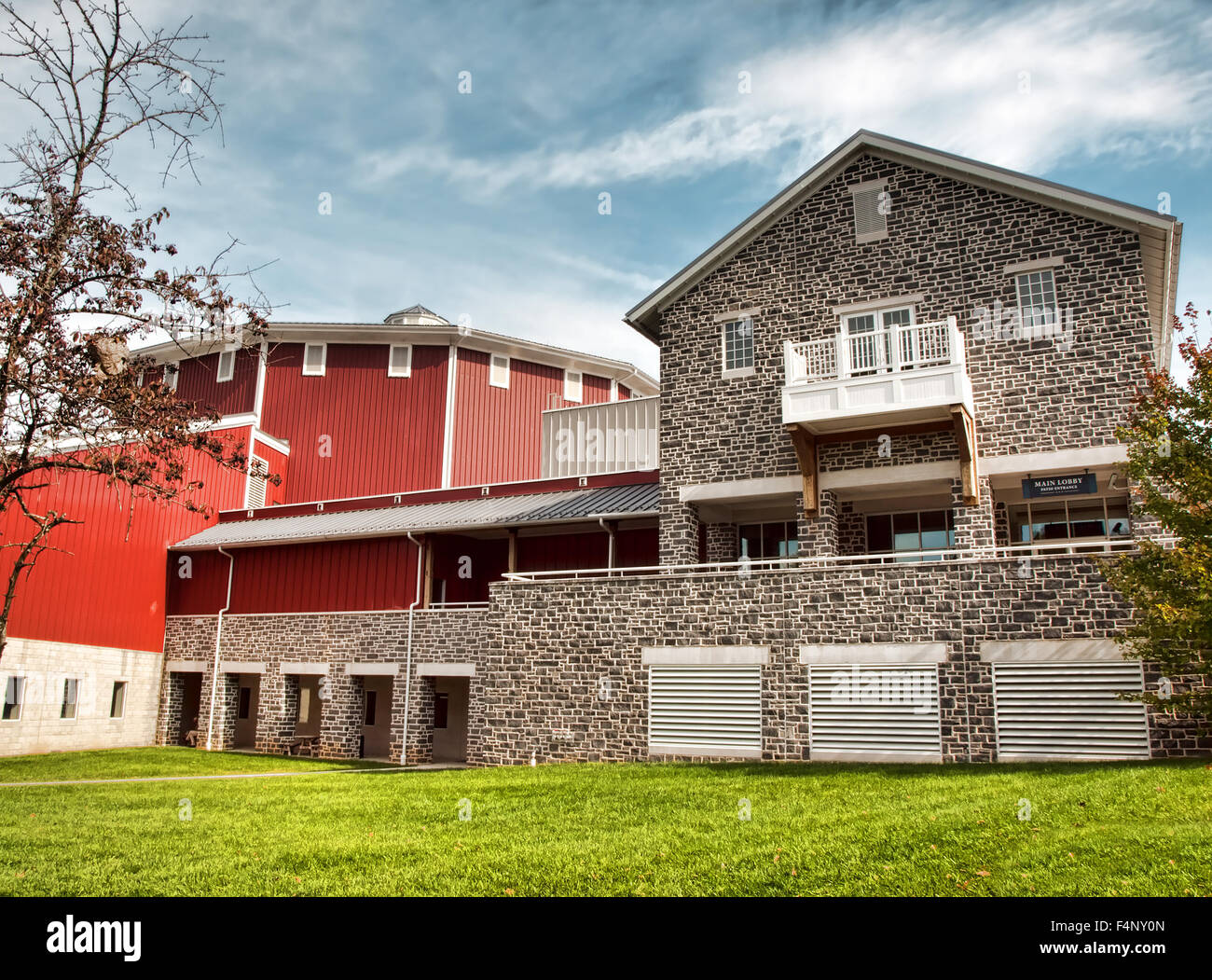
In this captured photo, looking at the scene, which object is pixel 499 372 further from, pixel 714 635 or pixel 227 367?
pixel 714 635

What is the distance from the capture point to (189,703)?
111ft

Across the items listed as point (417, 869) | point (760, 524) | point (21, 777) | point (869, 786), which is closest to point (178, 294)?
point (417, 869)

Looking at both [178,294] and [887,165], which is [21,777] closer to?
[178,294]

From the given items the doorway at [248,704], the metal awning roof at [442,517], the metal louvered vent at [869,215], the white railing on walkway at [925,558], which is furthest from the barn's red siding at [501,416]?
the metal louvered vent at [869,215]

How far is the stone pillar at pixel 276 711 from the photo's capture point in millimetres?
28094

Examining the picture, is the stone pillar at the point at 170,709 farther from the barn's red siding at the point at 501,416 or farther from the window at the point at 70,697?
the barn's red siding at the point at 501,416

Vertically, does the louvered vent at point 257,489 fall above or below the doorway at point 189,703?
above

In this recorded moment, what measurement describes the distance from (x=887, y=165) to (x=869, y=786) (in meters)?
14.4

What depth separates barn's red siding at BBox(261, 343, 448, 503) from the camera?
34.9 metres

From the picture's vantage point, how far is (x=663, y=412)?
24.0 m

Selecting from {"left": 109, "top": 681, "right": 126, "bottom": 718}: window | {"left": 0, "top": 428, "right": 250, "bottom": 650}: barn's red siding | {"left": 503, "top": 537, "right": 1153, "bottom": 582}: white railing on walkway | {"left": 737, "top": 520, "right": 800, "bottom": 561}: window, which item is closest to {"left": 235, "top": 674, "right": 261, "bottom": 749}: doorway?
{"left": 0, "top": 428, "right": 250, "bottom": 650}: barn's red siding

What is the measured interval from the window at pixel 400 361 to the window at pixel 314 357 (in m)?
2.63

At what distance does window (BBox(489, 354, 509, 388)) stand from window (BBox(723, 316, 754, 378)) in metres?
14.2

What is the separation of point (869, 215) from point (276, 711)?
20.5 m
